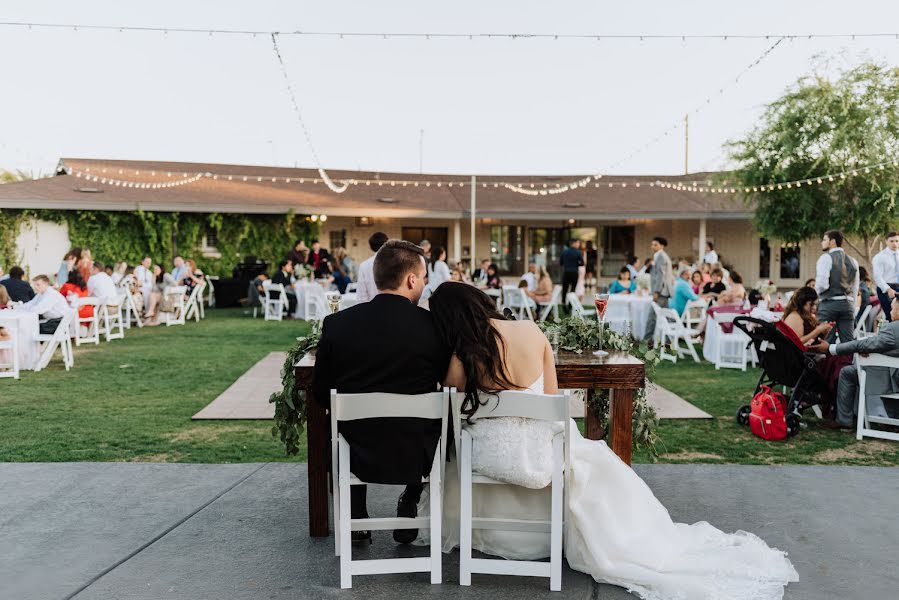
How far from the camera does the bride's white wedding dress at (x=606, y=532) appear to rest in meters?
3.22

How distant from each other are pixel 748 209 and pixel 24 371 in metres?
19.4

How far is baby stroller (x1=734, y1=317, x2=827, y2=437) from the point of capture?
20.6 ft

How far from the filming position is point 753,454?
5617 mm

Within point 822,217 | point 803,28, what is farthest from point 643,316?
point 822,217

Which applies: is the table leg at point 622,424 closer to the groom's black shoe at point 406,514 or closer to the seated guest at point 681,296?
the groom's black shoe at point 406,514

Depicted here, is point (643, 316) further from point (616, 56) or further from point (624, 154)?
point (624, 154)

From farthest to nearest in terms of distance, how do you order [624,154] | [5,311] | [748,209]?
1. [748,209]
2. [624,154]
3. [5,311]

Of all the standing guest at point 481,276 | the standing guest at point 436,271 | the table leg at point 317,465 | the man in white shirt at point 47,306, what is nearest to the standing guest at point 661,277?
the standing guest at point 436,271

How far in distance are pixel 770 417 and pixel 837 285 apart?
3.00m

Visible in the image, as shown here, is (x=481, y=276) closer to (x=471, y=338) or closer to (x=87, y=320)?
(x=87, y=320)

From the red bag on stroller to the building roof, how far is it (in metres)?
16.2

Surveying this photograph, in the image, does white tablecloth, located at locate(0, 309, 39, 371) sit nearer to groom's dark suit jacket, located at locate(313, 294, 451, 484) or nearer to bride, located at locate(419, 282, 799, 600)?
groom's dark suit jacket, located at locate(313, 294, 451, 484)

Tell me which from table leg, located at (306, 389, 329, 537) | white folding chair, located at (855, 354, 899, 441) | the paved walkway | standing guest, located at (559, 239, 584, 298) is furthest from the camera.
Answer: standing guest, located at (559, 239, 584, 298)

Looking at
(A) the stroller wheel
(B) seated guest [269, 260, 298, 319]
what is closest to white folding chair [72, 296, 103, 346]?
(B) seated guest [269, 260, 298, 319]
